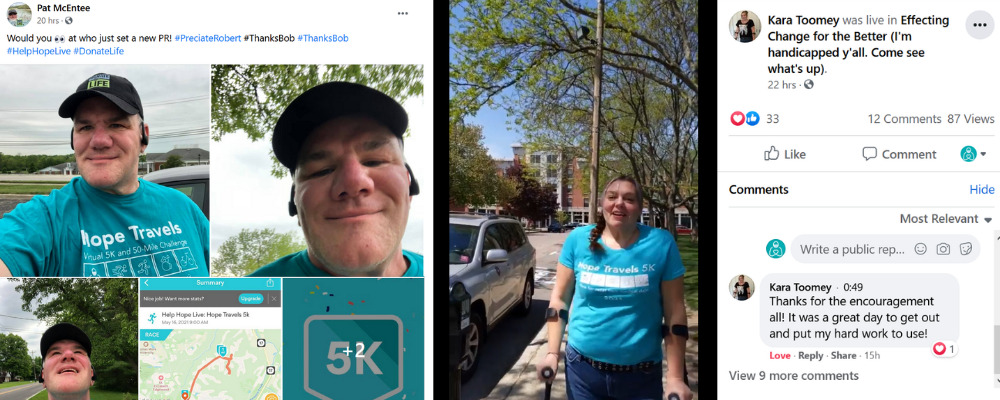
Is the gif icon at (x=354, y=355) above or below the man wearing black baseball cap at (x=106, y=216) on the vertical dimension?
below

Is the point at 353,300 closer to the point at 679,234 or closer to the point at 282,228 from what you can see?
the point at 282,228

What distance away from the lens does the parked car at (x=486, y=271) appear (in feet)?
7.13

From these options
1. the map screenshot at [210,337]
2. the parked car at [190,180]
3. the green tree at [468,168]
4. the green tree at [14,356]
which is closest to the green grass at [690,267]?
the green tree at [468,168]

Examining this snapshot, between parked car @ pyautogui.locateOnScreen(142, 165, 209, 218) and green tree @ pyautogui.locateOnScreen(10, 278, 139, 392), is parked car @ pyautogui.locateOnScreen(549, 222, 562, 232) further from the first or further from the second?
green tree @ pyautogui.locateOnScreen(10, 278, 139, 392)

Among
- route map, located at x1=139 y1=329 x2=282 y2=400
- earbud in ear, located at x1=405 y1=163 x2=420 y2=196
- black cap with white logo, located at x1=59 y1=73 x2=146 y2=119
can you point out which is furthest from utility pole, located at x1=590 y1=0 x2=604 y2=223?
black cap with white logo, located at x1=59 y1=73 x2=146 y2=119

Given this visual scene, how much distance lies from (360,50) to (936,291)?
3050mm

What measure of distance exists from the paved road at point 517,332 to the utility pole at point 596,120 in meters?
0.25

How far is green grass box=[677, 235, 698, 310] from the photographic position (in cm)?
209

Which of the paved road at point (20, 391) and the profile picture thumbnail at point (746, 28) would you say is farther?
the paved road at point (20, 391)

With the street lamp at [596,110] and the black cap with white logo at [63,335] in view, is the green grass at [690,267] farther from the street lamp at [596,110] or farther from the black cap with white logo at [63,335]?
the black cap with white logo at [63,335]

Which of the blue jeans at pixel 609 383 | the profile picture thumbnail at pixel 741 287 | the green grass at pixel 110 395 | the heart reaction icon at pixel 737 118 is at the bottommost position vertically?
the green grass at pixel 110 395

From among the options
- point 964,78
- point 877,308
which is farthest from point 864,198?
point 964,78

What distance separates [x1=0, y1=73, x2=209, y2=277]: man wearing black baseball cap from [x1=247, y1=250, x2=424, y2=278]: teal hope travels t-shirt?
329 millimetres

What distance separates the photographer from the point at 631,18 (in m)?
2.22
